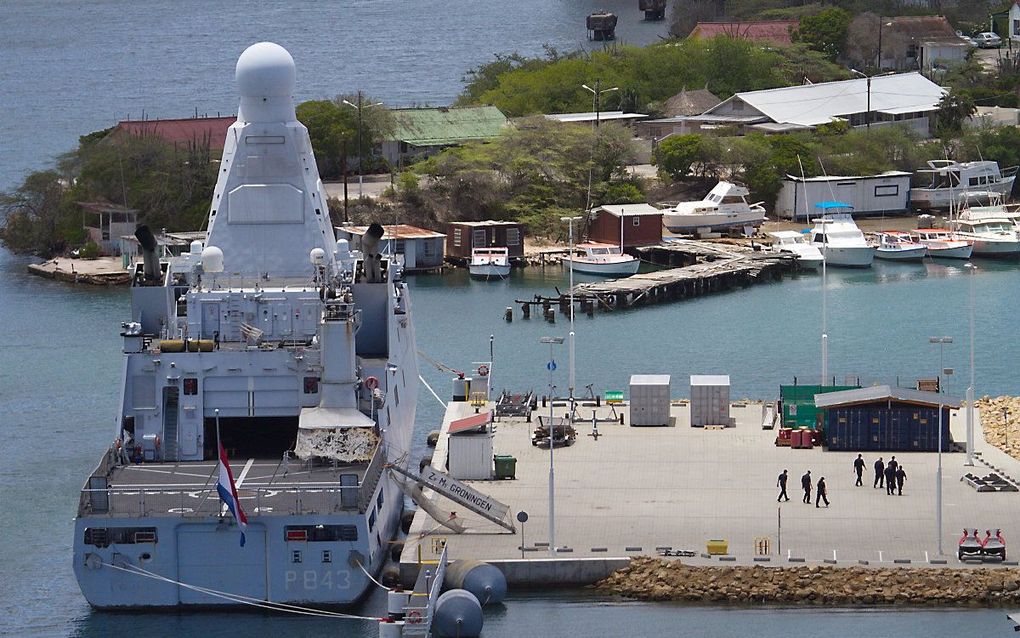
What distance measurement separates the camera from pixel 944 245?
345 ft

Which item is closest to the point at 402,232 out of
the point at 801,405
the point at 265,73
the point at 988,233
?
the point at 988,233

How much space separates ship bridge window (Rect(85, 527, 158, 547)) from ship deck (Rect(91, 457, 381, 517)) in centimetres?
39

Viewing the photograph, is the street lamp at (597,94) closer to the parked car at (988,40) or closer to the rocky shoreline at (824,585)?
the parked car at (988,40)

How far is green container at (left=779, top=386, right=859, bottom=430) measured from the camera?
2504 inches

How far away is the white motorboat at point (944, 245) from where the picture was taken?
10481 cm

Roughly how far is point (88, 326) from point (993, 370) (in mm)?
33765

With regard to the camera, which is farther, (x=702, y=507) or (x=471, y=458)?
(x=471, y=458)

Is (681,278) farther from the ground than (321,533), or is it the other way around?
(681,278)

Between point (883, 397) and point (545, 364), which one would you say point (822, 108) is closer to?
point (545, 364)

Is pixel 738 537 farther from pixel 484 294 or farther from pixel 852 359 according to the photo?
pixel 484 294

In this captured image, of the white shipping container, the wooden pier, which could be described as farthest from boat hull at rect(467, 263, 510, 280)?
the white shipping container

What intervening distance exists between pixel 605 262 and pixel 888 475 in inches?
1724

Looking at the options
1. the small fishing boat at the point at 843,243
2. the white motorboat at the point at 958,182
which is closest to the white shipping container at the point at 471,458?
the small fishing boat at the point at 843,243

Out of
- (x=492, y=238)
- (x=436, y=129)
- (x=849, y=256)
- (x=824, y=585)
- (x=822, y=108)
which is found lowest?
(x=824, y=585)
